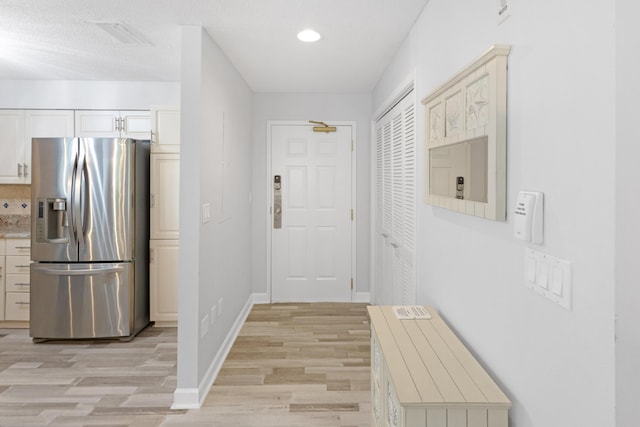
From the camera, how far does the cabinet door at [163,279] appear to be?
3807 millimetres

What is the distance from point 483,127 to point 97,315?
3483 mm

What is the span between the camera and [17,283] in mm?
3822

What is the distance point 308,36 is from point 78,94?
278cm

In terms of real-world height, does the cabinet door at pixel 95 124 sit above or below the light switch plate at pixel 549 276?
above

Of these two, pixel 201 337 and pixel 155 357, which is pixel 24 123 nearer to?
pixel 155 357

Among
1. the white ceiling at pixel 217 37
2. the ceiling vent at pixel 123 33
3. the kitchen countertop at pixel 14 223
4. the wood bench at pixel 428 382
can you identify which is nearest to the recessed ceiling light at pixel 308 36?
the white ceiling at pixel 217 37

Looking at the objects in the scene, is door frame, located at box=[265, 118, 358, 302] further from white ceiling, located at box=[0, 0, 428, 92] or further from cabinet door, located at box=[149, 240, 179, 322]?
cabinet door, located at box=[149, 240, 179, 322]

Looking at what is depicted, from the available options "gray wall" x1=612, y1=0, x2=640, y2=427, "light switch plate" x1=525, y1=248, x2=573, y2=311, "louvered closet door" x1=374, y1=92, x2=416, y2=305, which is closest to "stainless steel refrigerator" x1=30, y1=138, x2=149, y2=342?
"louvered closet door" x1=374, y1=92, x2=416, y2=305

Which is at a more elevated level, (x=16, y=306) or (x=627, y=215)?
(x=627, y=215)

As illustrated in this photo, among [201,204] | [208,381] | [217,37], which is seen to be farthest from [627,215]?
[217,37]

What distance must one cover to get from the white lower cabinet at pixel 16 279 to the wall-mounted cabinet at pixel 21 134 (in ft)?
2.35

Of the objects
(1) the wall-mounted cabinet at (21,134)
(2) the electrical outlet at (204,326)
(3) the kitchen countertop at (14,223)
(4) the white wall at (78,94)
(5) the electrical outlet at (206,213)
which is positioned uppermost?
(4) the white wall at (78,94)

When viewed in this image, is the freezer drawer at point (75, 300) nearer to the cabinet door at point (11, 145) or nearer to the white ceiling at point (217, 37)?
the cabinet door at point (11, 145)

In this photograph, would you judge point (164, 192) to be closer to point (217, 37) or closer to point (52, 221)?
point (52, 221)
